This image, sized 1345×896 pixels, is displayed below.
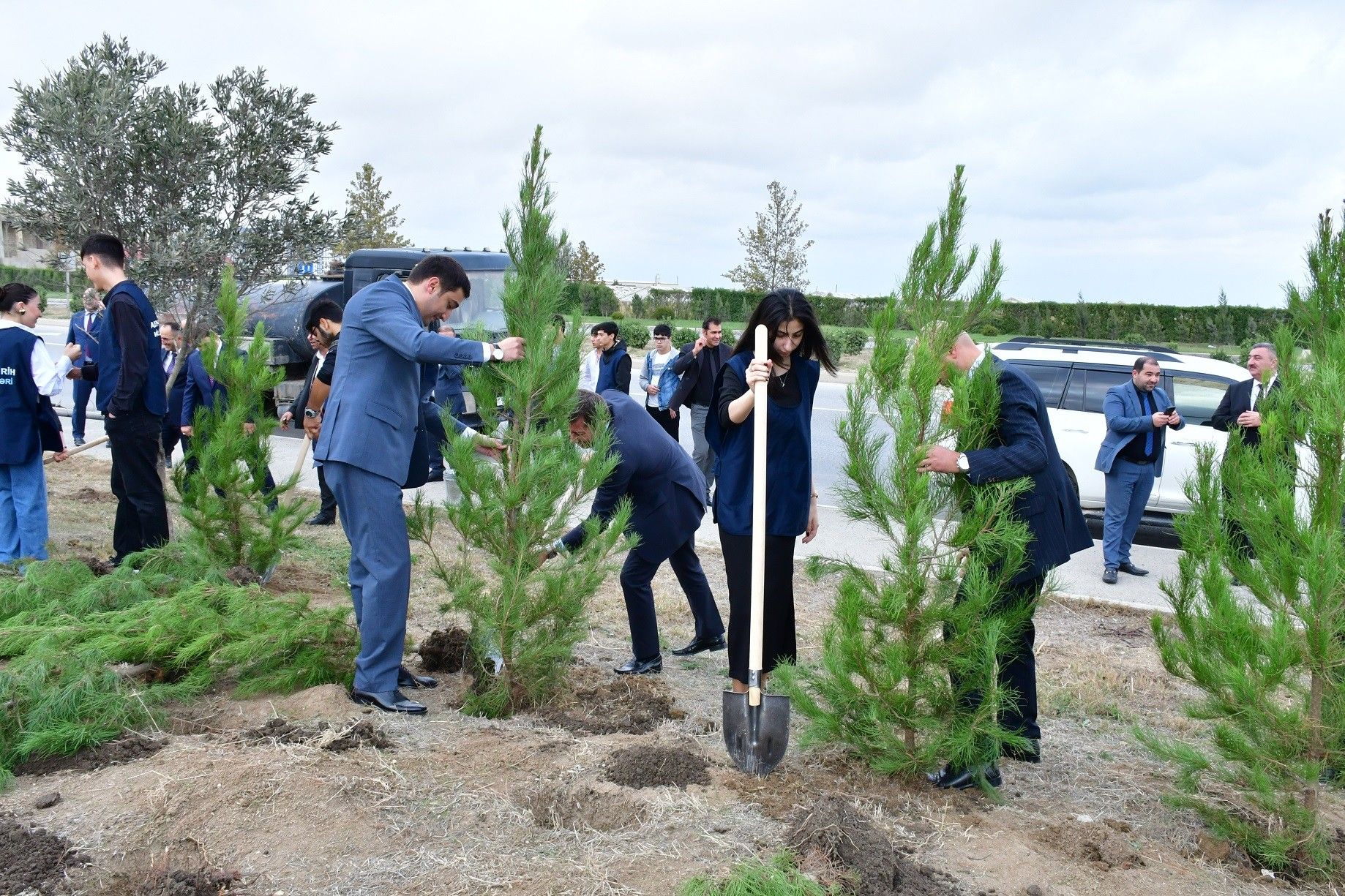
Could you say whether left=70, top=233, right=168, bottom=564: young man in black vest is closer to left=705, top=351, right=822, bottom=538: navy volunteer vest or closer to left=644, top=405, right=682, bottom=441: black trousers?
left=705, top=351, right=822, bottom=538: navy volunteer vest

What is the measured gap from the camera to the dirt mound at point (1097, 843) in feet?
12.0

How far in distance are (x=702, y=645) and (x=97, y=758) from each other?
311 cm

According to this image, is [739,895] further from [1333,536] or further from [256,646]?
[256,646]

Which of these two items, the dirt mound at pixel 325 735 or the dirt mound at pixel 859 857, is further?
the dirt mound at pixel 325 735

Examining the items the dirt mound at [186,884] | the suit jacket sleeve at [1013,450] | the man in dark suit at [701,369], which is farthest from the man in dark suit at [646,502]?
the man in dark suit at [701,369]

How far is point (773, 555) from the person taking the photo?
4.89 m

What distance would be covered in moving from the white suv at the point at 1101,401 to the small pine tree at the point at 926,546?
6.41m

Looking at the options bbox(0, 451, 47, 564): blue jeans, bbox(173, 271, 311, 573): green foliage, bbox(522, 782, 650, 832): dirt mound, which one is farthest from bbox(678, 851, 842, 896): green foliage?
bbox(0, 451, 47, 564): blue jeans

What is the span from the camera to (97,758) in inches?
167

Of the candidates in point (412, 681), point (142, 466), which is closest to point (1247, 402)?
point (412, 681)

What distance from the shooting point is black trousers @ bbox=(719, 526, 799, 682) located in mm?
4887

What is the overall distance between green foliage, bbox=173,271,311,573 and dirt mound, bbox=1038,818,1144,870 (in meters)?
4.68

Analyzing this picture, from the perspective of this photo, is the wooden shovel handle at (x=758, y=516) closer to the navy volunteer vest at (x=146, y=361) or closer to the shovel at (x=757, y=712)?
the shovel at (x=757, y=712)

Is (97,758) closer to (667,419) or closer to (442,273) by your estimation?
(442,273)
